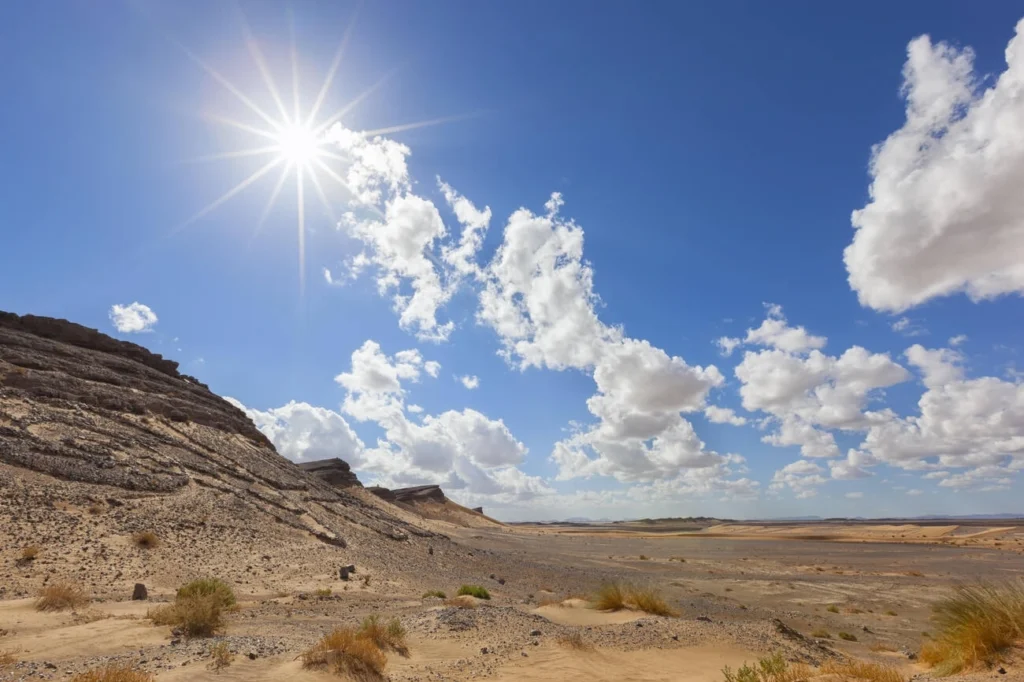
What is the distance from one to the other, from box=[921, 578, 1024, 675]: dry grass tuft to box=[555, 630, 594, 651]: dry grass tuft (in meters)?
6.38

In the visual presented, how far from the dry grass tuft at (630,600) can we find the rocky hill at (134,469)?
14101 millimetres

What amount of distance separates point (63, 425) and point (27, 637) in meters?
23.2

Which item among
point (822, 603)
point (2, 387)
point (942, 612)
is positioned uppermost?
point (2, 387)

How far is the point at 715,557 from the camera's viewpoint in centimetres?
5259

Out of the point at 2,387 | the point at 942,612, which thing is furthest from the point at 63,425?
the point at 942,612

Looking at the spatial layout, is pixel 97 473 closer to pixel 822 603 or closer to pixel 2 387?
pixel 2 387

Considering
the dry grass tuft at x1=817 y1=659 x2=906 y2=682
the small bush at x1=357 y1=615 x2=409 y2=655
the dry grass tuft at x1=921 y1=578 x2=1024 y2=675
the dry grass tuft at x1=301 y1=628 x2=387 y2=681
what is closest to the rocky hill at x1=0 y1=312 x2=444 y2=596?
the small bush at x1=357 y1=615 x2=409 y2=655

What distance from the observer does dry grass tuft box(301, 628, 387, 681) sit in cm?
900

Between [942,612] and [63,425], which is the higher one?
[63,425]

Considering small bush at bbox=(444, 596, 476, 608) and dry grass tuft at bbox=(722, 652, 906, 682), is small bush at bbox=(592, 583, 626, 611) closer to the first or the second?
small bush at bbox=(444, 596, 476, 608)

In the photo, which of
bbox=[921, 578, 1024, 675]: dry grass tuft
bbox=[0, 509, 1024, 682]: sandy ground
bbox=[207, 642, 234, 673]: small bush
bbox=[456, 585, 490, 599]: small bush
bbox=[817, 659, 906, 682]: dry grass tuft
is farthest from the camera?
bbox=[456, 585, 490, 599]: small bush

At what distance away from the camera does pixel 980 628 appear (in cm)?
834

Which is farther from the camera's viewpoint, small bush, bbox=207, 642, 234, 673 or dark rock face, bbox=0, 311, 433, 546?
dark rock face, bbox=0, 311, 433, 546

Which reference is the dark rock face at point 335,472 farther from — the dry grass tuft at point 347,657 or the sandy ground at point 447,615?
the dry grass tuft at point 347,657
